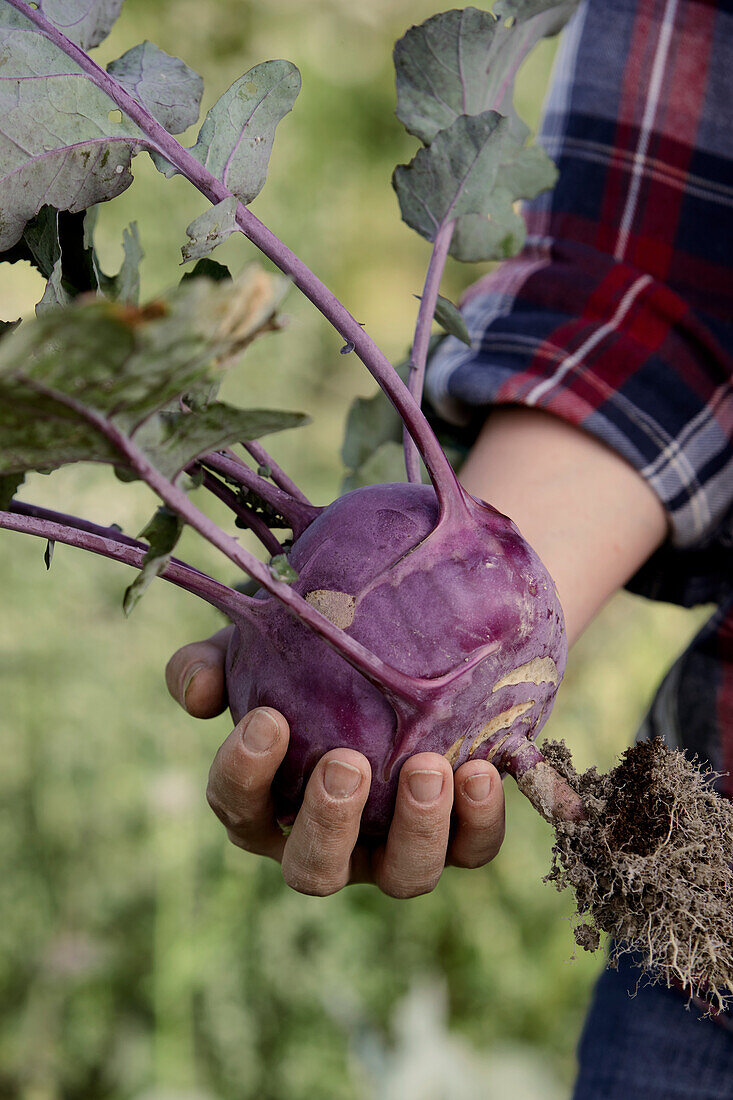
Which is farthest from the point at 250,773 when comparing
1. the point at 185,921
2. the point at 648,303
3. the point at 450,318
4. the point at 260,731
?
the point at 185,921

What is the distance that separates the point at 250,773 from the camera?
58 cm

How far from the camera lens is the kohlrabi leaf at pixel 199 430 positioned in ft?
1.37

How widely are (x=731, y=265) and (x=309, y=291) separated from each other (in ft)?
1.70

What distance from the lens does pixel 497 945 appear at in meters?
1.54

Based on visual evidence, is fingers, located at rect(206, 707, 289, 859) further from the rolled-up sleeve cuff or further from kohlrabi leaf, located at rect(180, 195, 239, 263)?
the rolled-up sleeve cuff

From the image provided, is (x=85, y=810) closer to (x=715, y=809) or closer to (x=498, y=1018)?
(x=498, y=1018)

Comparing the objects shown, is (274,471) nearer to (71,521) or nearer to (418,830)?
(71,521)

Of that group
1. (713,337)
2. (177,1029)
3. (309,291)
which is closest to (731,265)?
(713,337)

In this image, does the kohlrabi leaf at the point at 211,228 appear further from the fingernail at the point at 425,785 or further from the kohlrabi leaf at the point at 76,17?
the fingernail at the point at 425,785

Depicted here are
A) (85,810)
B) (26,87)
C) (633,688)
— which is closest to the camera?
(26,87)

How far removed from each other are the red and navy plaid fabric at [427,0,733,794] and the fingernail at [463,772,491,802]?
1.13 feet

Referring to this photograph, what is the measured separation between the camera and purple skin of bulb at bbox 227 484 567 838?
1.73 ft

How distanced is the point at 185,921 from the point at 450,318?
109cm

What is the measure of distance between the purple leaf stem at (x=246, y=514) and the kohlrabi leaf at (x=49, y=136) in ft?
0.62
